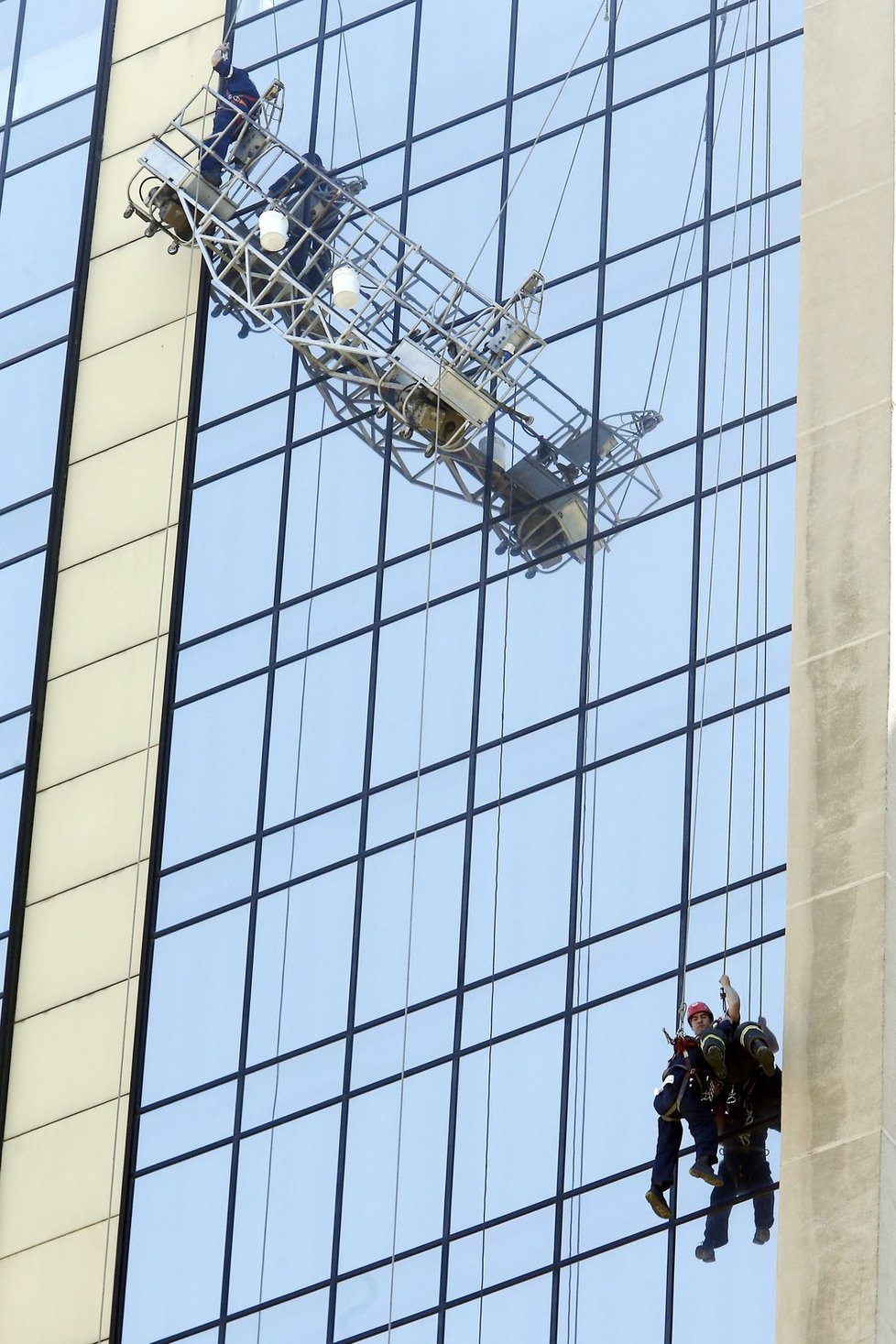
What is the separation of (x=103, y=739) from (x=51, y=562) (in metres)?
2.54

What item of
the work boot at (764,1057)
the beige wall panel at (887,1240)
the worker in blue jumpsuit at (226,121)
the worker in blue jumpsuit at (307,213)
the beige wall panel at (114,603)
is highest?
the worker in blue jumpsuit at (226,121)

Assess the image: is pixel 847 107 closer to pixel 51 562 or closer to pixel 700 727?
pixel 700 727

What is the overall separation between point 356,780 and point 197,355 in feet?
20.2

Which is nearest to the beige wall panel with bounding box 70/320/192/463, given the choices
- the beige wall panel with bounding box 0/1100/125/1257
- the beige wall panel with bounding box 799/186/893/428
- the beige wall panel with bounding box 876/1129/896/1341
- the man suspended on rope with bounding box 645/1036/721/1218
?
the beige wall panel with bounding box 0/1100/125/1257

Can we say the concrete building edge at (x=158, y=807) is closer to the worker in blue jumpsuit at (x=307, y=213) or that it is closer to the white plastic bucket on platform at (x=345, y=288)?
the worker in blue jumpsuit at (x=307, y=213)

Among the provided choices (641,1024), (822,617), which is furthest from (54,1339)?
(822,617)

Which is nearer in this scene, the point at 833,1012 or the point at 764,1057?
the point at 833,1012

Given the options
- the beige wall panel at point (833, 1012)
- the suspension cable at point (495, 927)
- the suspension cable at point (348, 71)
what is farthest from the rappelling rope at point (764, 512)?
the suspension cable at point (348, 71)

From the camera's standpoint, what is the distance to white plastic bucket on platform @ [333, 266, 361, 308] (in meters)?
30.9

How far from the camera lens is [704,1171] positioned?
2438cm

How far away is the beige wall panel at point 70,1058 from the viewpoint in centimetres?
2931

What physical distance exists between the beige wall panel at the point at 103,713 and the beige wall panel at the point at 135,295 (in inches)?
166

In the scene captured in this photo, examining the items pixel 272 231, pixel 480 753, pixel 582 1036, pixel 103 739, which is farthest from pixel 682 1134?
pixel 272 231

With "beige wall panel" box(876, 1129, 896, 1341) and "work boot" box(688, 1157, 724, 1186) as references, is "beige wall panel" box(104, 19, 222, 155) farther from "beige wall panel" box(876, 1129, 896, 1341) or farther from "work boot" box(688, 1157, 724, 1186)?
"beige wall panel" box(876, 1129, 896, 1341)
